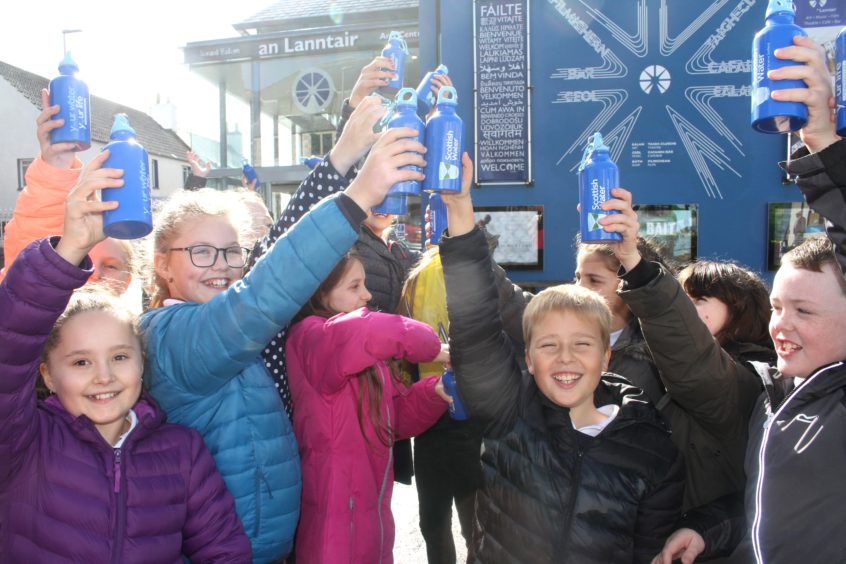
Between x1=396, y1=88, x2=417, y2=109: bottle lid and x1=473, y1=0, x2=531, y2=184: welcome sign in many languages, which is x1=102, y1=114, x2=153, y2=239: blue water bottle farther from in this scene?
x1=473, y1=0, x2=531, y2=184: welcome sign in many languages

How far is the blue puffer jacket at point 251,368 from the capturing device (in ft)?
4.87

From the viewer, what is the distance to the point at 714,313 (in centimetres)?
233

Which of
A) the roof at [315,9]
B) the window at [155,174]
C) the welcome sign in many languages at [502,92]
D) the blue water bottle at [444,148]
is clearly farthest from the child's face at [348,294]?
→ the window at [155,174]

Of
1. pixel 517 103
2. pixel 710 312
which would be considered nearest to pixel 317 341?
pixel 710 312

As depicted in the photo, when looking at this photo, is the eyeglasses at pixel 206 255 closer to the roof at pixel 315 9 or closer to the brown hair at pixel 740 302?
the brown hair at pixel 740 302

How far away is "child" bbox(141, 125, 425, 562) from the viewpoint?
1.49 metres

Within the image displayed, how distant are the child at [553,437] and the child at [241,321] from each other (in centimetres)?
34

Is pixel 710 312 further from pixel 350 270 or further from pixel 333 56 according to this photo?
pixel 333 56

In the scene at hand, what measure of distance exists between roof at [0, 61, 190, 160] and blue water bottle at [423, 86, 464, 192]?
23.6 metres

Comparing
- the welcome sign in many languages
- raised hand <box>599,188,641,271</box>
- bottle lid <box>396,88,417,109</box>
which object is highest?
the welcome sign in many languages

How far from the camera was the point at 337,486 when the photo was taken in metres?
1.99

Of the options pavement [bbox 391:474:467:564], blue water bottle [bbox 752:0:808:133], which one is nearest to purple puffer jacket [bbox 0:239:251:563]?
blue water bottle [bbox 752:0:808:133]

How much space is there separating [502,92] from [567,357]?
4.09 meters

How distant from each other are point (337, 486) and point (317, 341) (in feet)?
1.57
